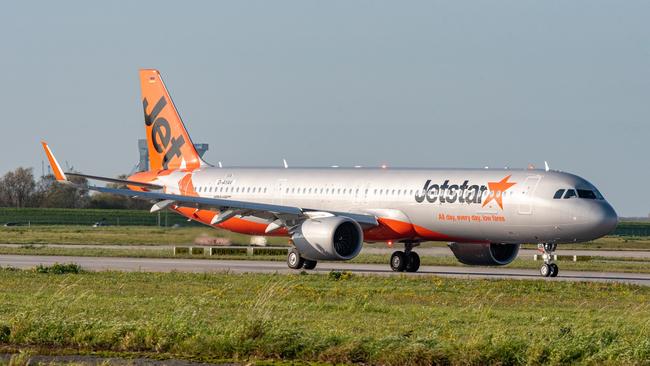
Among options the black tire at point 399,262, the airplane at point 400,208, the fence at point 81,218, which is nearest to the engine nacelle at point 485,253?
the airplane at point 400,208

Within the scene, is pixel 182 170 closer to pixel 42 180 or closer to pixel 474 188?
pixel 474 188

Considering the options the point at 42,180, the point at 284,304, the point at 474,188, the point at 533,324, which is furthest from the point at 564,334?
the point at 42,180

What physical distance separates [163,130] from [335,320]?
109 feet

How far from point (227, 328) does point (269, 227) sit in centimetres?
2656

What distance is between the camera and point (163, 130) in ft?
184

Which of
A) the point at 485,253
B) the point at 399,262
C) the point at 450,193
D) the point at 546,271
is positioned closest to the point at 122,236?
the point at 399,262

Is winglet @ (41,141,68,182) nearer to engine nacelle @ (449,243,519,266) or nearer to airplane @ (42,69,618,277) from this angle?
airplane @ (42,69,618,277)

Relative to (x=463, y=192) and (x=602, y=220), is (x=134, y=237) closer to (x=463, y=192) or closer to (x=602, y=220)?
A: (x=463, y=192)

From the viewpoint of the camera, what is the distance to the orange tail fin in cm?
5531

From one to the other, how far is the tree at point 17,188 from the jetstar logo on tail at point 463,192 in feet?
300

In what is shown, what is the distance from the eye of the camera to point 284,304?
2691cm

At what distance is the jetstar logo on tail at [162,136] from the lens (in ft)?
182

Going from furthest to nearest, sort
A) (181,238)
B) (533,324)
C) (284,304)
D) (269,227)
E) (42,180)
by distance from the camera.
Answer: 1. (42,180)
2. (181,238)
3. (269,227)
4. (284,304)
5. (533,324)

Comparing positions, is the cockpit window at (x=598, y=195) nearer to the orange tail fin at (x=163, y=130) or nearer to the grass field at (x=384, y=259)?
the grass field at (x=384, y=259)
